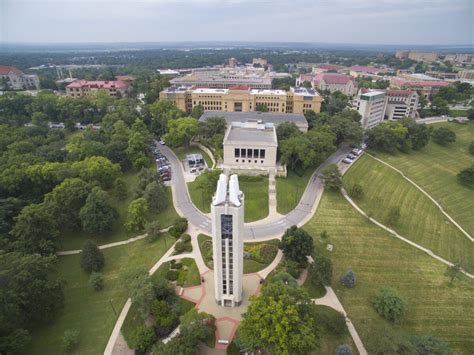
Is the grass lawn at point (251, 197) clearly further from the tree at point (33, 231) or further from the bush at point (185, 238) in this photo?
the tree at point (33, 231)

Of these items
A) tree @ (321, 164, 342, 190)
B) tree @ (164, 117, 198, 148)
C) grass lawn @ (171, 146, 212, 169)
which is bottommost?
grass lawn @ (171, 146, 212, 169)

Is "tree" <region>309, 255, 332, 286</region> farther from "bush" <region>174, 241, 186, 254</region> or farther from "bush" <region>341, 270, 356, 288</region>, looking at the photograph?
"bush" <region>174, 241, 186, 254</region>

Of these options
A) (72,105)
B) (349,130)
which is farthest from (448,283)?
(72,105)

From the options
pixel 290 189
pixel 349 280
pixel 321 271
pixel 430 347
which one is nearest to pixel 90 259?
pixel 321 271

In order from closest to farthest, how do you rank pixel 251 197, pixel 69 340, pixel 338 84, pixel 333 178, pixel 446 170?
pixel 69 340, pixel 251 197, pixel 333 178, pixel 446 170, pixel 338 84

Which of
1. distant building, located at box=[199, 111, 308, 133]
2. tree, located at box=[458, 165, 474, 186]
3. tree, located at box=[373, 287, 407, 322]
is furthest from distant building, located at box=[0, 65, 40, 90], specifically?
tree, located at box=[458, 165, 474, 186]

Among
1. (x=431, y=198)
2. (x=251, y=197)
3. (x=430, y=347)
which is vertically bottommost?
(x=431, y=198)

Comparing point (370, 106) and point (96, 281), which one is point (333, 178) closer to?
point (96, 281)
